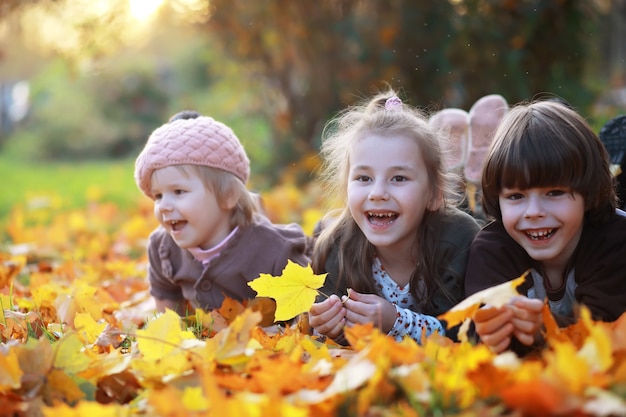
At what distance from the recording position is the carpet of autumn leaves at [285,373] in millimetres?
1491

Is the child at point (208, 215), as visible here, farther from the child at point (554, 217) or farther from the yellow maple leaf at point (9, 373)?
the yellow maple leaf at point (9, 373)

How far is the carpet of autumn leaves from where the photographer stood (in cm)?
149

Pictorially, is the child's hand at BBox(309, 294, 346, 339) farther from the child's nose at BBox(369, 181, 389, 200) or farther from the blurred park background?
the blurred park background

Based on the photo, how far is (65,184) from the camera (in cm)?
1039

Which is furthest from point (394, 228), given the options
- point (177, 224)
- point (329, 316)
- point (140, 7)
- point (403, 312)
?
point (140, 7)

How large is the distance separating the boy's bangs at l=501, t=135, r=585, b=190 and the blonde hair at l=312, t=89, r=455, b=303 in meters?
0.48

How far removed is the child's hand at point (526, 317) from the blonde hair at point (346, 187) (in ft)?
2.25

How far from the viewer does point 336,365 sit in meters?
1.89

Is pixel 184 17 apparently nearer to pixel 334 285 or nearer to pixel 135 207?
pixel 135 207

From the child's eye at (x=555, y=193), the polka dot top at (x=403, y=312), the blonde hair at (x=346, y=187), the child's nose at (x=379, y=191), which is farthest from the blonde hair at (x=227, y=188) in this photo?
the child's eye at (x=555, y=193)

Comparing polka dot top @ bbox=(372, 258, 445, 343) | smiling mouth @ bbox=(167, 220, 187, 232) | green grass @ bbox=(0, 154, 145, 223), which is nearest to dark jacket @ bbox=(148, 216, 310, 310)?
smiling mouth @ bbox=(167, 220, 187, 232)

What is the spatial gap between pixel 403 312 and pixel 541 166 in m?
0.68

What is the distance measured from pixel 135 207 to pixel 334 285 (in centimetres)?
498

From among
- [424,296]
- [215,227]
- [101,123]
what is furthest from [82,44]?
[101,123]
